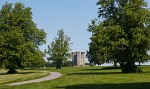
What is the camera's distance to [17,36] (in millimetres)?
57875

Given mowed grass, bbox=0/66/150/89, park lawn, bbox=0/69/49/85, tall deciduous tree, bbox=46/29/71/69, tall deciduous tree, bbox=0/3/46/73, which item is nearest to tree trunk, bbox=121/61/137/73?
park lawn, bbox=0/69/49/85

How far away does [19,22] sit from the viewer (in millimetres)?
61250

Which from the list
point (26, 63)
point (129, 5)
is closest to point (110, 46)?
point (129, 5)

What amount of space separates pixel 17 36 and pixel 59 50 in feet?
162

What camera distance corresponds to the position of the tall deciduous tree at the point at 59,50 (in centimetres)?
10681

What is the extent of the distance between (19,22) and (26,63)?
730 centimetres

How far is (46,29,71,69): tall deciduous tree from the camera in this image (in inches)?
4205

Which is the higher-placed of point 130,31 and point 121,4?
point 121,4

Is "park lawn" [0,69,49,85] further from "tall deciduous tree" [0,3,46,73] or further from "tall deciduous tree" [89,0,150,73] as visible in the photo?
"tall deciduous tree" [89,0,150,73]

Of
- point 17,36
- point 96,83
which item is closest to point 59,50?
point 17,36

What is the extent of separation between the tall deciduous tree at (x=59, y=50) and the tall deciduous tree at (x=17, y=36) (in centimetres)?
4247

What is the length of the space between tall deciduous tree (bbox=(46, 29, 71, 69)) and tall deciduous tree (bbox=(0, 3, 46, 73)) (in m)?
42.5

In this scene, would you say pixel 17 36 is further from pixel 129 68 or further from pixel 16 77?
pixel 129 68

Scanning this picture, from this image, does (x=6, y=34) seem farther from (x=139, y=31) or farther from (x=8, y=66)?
(x=139, y=31)
